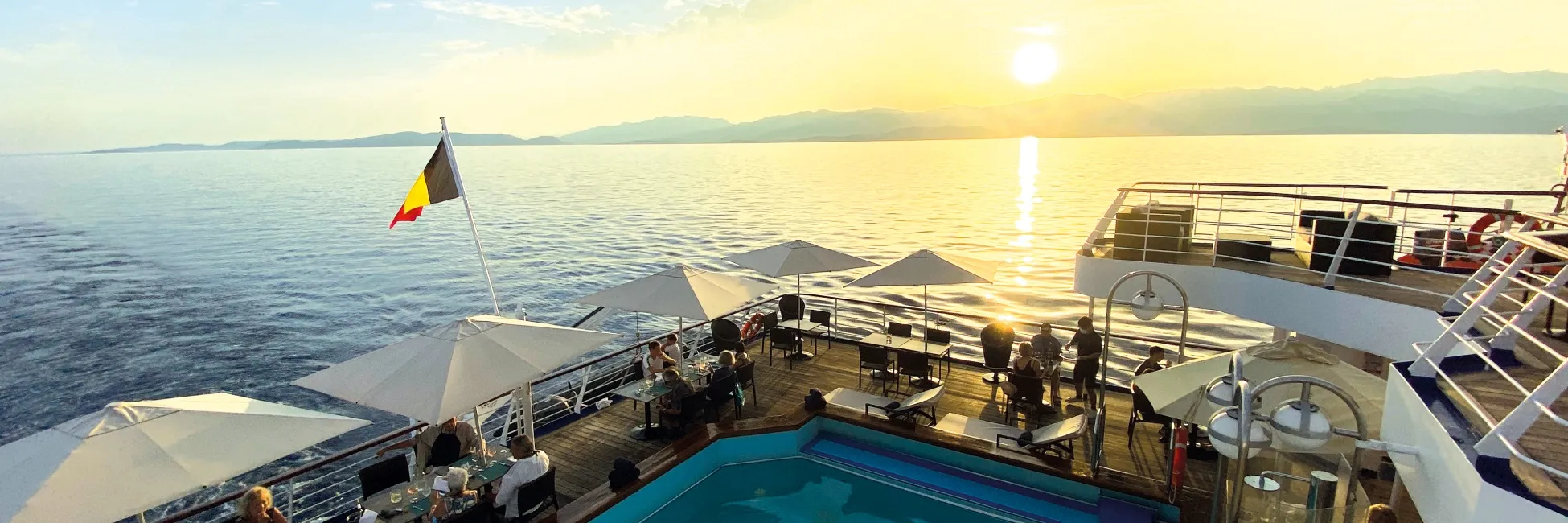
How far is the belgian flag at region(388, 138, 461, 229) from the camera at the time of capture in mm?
12281

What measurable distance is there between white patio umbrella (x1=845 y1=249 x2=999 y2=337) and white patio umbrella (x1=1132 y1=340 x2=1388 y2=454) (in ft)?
16.5

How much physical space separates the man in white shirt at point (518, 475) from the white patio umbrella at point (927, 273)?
6.35m

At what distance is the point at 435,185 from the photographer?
Answer: 488 inches

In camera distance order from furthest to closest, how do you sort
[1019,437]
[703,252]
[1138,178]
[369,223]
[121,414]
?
[1138,178]
[369,223]
[703,252]
[1019,437]
[121,414]

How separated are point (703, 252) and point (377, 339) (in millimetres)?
16976

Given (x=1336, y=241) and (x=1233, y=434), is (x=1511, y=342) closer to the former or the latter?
(x=1233, y=434)

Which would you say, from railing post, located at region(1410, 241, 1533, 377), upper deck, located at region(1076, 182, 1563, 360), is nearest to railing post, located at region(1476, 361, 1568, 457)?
railing post, located at region(1410, 241, 1533, 377)

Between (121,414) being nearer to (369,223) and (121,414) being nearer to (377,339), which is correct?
(377,339)

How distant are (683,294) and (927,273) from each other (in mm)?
4364

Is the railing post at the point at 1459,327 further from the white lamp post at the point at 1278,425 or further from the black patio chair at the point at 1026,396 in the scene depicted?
the black patio chair at the point at 1026,396

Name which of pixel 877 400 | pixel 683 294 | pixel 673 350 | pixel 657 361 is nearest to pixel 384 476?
pixel 657 361

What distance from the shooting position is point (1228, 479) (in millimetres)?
7340

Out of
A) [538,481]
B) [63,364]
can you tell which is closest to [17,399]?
[63,364]

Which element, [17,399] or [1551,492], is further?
[17,399]
